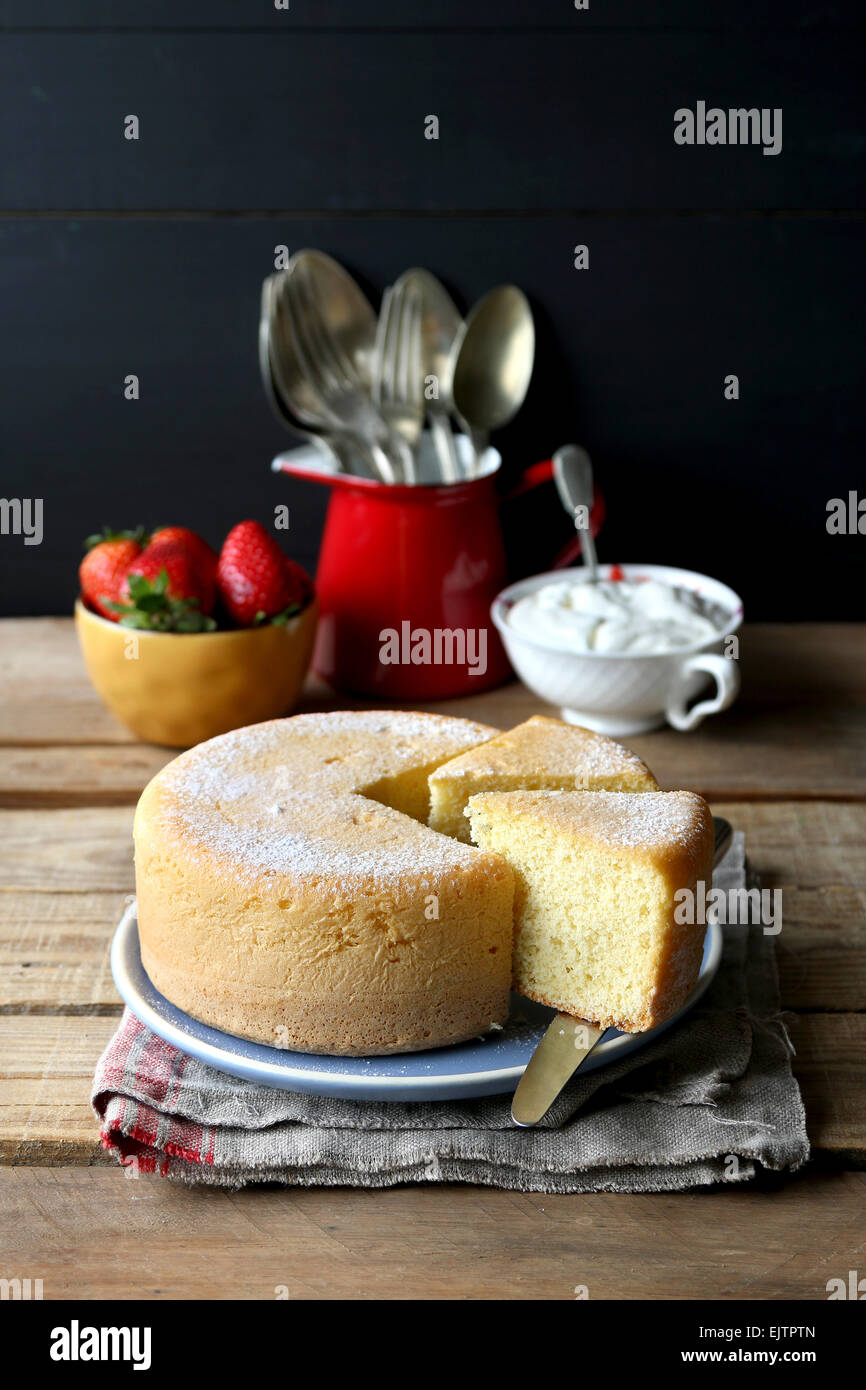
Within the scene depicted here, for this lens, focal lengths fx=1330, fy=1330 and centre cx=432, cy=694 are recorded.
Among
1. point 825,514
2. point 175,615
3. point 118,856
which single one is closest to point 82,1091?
point 118,856

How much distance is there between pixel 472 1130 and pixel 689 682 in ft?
2.42

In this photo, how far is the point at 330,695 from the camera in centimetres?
172

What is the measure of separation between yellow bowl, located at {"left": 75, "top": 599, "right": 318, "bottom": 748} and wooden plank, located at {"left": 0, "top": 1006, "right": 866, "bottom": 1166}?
1.68 ft

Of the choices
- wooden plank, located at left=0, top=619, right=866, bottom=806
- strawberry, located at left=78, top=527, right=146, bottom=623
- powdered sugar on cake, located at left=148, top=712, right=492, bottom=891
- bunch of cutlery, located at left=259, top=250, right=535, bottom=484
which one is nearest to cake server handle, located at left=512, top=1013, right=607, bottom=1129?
powdered sugar on cake, located at left=148, top=712, right=492, bottom=891

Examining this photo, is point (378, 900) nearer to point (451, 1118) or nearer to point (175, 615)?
point (451, 1118)

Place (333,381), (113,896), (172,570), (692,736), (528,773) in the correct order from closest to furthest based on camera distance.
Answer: (528,773)
(113,896)
(172,570)
(692,736)
(333,381)

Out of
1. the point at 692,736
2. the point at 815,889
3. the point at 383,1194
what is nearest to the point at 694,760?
the point at 692,736

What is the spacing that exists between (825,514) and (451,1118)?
126cm

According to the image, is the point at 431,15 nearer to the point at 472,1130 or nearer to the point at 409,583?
the point at 409,583

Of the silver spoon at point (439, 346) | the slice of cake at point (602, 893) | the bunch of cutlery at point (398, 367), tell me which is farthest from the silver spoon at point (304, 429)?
the slice of cake at point (602, 893)

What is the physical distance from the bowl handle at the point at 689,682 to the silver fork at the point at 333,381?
18.5 inches

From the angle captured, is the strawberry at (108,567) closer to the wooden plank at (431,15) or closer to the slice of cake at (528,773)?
the slice of cake at (528,773)

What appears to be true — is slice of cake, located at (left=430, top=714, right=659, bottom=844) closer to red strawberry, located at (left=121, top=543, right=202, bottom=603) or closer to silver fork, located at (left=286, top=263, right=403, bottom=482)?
red strawberry, located at (left=121, top=543, right=202, bottom=603)

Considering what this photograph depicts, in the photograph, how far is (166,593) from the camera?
149 cm
